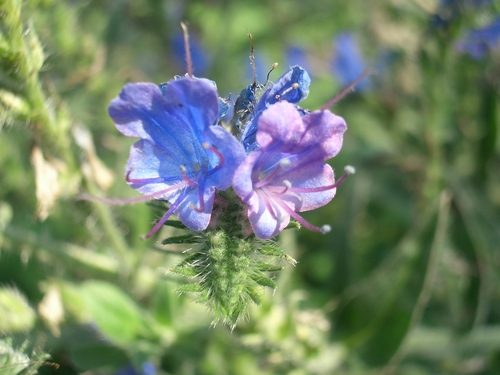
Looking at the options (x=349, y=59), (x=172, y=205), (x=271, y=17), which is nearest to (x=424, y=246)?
(x=172, y=205)

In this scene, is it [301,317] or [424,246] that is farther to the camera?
[424,246]

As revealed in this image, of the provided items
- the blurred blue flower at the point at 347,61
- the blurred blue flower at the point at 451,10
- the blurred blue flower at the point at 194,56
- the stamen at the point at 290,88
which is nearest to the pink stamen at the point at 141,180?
the stamen at the point at 290,88

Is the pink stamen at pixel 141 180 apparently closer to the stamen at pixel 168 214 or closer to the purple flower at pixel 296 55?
the stamen at pixel 168 214

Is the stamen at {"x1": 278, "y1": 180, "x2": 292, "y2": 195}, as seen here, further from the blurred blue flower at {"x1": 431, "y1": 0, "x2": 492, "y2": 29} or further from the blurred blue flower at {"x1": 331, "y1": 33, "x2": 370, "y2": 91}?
the blurred blue flower at {"x1": 331, "y1": 33, "x2": 370, "y2": 91}

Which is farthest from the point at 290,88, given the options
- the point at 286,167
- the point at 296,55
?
the point at 296,55

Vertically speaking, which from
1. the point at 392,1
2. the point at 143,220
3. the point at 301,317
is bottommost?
the point at 301,317

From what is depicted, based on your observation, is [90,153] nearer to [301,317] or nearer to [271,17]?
[301,317]

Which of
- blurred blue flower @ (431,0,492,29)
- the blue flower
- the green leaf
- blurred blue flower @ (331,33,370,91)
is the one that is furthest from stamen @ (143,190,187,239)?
blurred blue flower @ (331,33,370,91)
